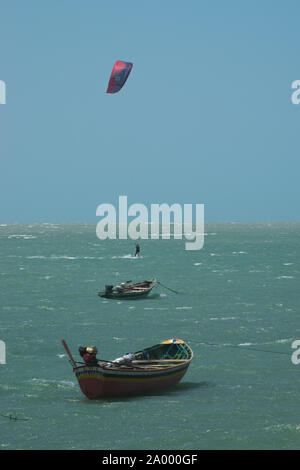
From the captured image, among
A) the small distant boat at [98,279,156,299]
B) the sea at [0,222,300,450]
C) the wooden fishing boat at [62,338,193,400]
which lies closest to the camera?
the sea at [0,222,300,450]

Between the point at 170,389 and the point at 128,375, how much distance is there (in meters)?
2.72

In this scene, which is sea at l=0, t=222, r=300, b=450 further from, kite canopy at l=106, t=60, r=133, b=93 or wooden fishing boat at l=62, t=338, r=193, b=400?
kite canopy at l=106, t=60, r=133, b=93

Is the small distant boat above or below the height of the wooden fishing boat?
below

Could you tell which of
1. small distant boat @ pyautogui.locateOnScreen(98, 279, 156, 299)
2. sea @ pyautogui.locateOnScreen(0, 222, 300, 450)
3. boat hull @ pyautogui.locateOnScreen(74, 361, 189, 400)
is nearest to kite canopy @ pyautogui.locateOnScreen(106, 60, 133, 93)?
small distant boat @ pyautogui.locateOnScreen(98, 279, 156, 299)

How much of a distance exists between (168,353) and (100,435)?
9382 millimetres

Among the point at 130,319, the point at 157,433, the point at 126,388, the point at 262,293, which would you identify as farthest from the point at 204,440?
the point at 262,293

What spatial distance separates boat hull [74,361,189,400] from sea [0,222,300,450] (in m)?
0.39

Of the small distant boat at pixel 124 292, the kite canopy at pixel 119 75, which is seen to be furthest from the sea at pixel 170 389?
the kite canopy at pixel 119 75

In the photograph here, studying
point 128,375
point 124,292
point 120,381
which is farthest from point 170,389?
point 124,292

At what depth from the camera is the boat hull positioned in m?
28.8

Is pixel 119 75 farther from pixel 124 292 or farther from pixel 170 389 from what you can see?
pixel 170 389

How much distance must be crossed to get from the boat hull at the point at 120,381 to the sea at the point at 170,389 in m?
0.39

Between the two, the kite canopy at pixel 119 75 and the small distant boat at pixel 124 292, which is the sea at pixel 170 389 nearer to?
the small distant boat at pixel 124 292

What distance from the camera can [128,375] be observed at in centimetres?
2944
